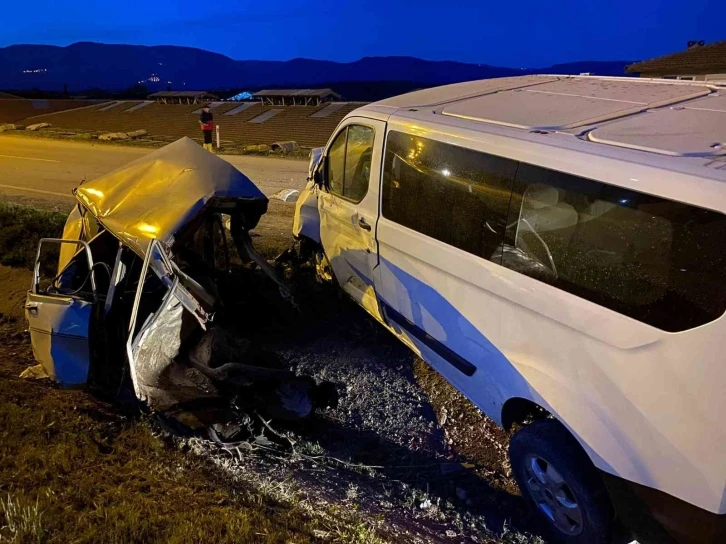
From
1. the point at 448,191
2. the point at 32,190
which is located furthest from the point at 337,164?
the point at 32,190

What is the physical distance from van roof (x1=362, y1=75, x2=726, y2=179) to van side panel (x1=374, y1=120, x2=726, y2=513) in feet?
0.97

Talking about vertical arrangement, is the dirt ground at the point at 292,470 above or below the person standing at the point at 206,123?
below

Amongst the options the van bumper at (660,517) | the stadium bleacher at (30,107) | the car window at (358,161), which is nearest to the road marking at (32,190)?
the car window at (358,161)

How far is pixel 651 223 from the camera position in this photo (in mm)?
2488

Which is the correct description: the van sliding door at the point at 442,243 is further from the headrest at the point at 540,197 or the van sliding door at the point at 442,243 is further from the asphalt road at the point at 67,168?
the asphalt road at the point at 67,168

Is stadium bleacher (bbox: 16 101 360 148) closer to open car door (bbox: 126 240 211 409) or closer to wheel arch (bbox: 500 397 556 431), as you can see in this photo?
open car door (bbox: 126 240 211 409)

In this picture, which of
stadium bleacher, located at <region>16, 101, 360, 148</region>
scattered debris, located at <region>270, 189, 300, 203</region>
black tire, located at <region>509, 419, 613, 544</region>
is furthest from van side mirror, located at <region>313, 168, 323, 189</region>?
stadium bleacher, located at <region>16, 101, 360, 148</region>

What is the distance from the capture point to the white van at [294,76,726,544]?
2.34m

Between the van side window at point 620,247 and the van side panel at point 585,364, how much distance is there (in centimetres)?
7

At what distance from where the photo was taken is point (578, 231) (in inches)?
111

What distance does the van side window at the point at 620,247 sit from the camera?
7.53 feet

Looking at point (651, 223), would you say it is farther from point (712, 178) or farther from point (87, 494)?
point (87, 494)

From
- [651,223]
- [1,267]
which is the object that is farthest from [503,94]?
[1,267]

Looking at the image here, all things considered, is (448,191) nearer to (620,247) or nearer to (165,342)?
(620,247)
